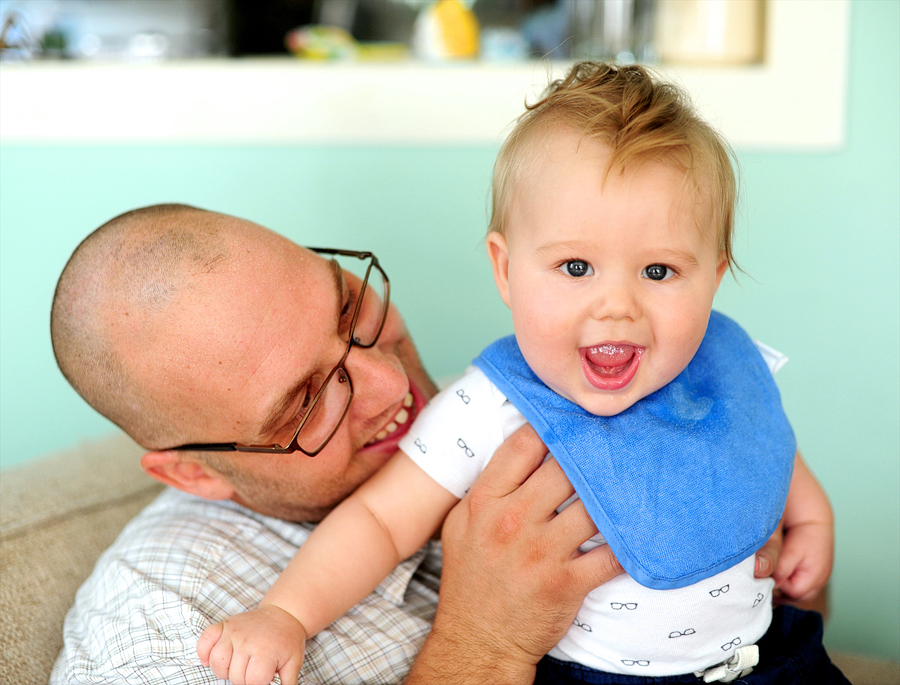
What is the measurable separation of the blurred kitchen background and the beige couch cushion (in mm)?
1386

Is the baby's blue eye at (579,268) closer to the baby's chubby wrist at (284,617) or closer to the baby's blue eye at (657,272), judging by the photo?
the baby's blue eye at (657,272)

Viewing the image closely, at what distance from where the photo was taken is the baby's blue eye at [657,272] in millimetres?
988

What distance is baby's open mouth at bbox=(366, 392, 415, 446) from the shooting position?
4.45 feet

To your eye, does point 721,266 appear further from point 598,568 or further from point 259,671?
point 259,671

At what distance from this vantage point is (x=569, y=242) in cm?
97

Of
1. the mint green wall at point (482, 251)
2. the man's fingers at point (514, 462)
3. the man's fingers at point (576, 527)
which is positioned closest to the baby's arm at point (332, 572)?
the man's fingers at point (514, 462)

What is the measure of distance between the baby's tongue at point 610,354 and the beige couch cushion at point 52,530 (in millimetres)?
992

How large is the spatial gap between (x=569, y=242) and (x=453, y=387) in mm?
326

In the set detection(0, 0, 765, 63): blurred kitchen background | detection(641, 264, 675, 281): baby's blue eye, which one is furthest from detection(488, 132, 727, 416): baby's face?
detection(0, 0, 765, 63): blurred kitchen background

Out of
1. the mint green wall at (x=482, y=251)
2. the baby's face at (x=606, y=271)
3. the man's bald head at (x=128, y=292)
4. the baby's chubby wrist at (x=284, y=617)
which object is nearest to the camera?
the baby's face at (x=606, y=271)

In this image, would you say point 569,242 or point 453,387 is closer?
point 569,242

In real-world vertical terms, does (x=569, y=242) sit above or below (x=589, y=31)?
below

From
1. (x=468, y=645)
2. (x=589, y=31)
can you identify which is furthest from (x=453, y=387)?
(x=589, y=31)

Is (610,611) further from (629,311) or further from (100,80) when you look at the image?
(100,80)
